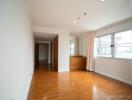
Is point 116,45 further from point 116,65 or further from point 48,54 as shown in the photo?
point 48,54

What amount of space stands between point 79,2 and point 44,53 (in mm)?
12035

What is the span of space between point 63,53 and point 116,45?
287 cm

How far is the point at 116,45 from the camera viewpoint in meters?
4.80

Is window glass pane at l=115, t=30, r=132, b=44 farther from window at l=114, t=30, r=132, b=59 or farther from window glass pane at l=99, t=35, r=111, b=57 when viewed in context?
window glass pane at l=99, t=35, r=111, b=57

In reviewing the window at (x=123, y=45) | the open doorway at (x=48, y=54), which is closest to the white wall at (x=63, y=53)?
the open doorway at (x=48, y=54)

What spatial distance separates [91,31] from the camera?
21.1 feet

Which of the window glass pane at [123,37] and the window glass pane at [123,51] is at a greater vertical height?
the window glass pane at [123,37]

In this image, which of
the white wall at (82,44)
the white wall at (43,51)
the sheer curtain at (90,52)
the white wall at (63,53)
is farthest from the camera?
the white wall at (43,51)

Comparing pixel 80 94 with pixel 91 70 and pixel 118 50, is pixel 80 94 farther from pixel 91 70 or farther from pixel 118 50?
pixel 91 70

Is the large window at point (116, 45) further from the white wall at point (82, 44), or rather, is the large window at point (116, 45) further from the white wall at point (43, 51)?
the white wall at point (43, 51)

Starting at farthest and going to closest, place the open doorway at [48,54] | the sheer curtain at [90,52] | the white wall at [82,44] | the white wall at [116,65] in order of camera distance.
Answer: the white wall at [82,44] → the open doorway at [48,54] → the sheer curtain at [90,52] → the white wall at [116,65]

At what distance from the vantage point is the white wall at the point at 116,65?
13.3ft

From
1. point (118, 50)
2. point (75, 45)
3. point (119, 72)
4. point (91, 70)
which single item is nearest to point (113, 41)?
point (118, 50)

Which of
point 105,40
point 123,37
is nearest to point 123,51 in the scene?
point 123,37
